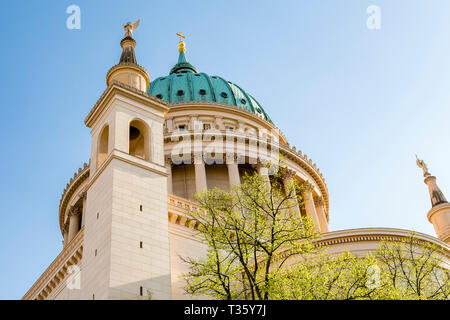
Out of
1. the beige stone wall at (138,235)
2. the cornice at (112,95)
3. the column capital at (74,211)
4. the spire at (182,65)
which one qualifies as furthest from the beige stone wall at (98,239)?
the spire at (182,65)

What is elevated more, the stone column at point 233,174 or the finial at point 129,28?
the finial at point 129,28

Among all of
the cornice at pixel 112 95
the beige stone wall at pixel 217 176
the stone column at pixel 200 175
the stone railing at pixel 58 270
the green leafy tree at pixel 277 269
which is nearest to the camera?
the green leafy tree at pixel 277 269

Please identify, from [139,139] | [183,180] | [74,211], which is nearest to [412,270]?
[139,139]

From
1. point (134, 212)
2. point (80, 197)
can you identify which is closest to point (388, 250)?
point (134, 212)

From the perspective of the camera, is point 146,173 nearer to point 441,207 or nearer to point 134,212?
point 134,212

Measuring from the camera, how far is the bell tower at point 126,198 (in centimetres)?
2280

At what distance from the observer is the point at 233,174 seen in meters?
49.0

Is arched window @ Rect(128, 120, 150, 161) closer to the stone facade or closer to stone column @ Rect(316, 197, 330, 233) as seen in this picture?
the stone facade

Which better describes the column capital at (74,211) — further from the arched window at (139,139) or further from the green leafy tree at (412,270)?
the green leafy tree at (412,270)

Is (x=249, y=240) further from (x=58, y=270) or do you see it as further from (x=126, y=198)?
(x=58, y=270)

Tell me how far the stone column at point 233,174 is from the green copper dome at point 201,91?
33.1 ft

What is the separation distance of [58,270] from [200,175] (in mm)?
19014

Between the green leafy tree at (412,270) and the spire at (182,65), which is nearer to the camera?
the green leafy tree at (412,270)
